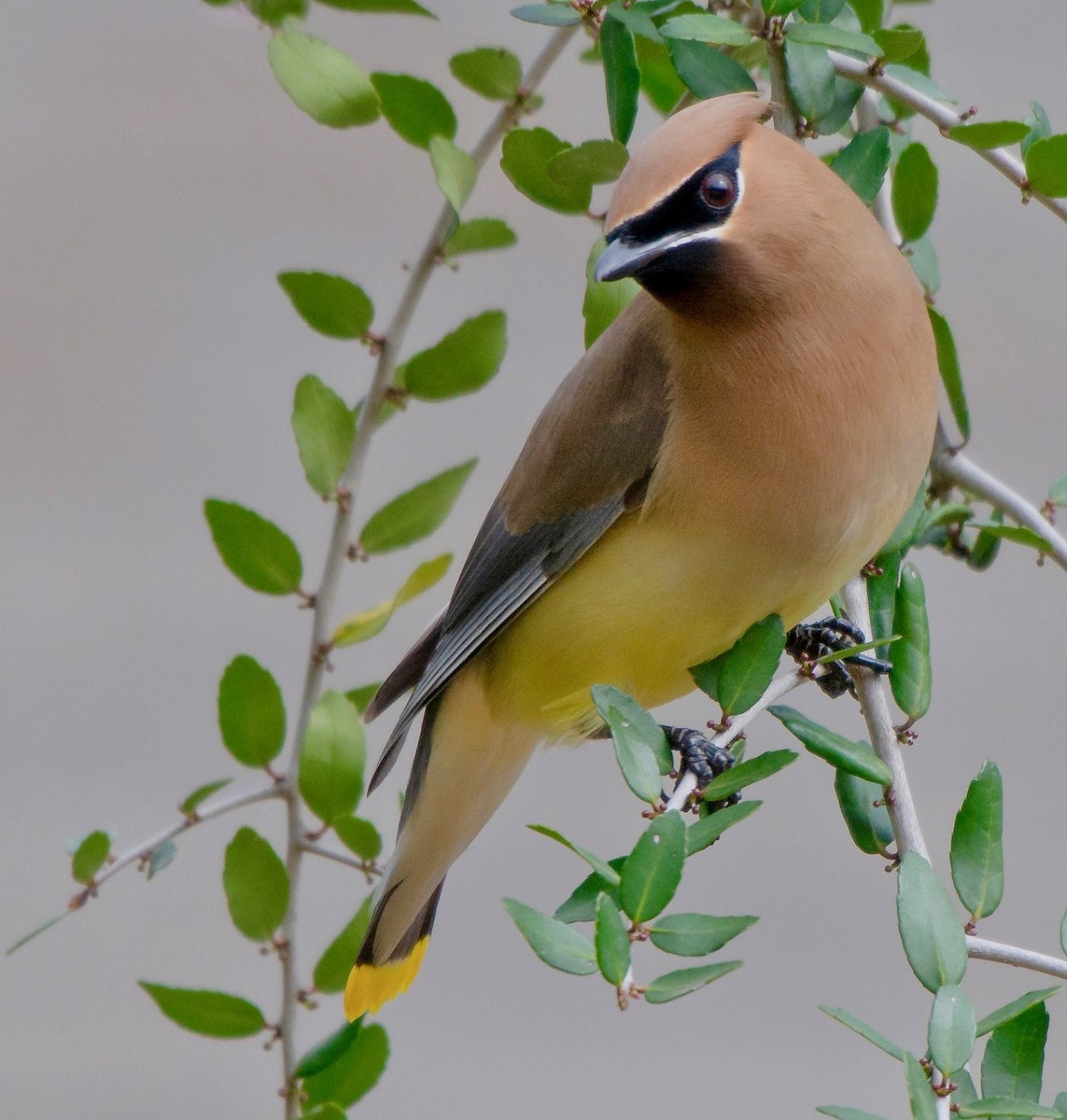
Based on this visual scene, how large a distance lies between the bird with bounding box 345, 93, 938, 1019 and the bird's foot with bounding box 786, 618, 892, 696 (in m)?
0.06

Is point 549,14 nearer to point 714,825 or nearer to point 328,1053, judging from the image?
point 714,825

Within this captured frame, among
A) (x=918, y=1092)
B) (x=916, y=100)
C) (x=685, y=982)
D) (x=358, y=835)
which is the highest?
(x=916, y=100)

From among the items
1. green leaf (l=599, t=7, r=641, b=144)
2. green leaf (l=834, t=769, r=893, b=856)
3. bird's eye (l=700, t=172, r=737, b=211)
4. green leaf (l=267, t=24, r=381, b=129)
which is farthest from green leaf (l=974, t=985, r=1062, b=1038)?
green leaf (l=267, t=24, r=381, b=129)

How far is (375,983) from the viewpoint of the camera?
1.97 metres

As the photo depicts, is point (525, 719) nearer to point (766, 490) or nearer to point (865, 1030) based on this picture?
point (766, 490)

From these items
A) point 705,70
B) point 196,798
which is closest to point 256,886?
point 196,798

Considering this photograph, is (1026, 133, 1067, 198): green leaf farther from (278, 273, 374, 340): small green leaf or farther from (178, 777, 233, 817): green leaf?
(178, 777, 233, 817): green leaf

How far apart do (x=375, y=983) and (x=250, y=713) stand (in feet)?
1.59

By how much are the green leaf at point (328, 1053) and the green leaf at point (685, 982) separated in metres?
0.66

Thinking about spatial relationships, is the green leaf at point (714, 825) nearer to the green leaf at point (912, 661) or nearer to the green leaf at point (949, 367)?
the green leaf at point (912, 661)

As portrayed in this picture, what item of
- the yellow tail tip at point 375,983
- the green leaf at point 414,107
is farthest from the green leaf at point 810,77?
the yellow tail tip at point 375,983

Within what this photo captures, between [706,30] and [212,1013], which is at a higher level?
[706,30]

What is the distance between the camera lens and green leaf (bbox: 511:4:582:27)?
1.36 metres

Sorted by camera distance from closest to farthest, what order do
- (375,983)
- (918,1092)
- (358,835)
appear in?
1. (918,1092)
2. (358,835)
3. (375,983)
